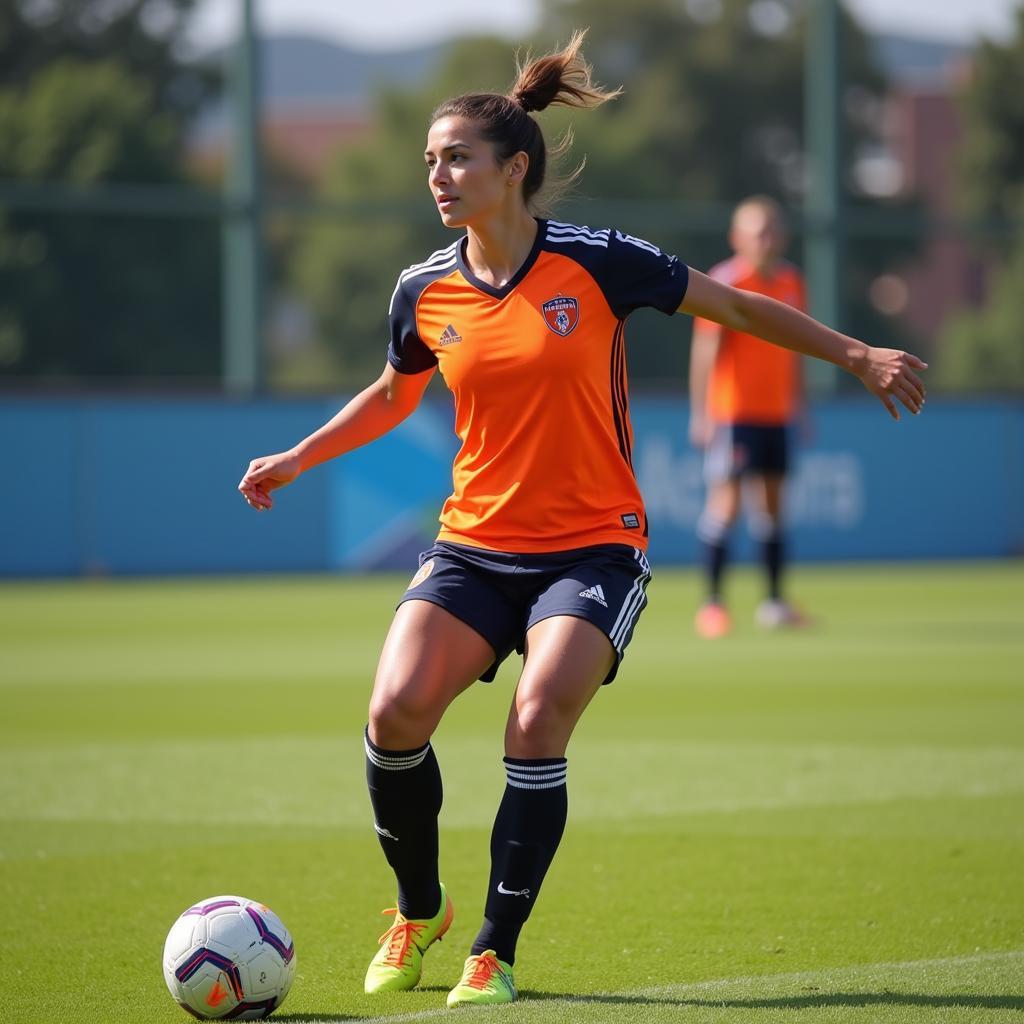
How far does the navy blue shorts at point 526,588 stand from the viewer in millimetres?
4633

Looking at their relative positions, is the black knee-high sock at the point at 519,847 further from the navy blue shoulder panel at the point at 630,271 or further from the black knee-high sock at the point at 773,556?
the black knee-high sock at the point at 773,556

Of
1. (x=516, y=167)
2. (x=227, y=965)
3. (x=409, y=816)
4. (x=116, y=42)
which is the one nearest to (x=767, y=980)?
(x=409, y=816)

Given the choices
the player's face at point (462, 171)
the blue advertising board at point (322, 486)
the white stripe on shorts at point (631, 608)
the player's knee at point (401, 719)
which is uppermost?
the player's face at point (462, 171)

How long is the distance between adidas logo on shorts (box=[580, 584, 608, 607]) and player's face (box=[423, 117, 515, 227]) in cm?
99

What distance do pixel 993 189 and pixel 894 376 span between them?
153 ft

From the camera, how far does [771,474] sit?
1305cm

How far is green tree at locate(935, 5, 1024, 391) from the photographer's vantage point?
45656mm

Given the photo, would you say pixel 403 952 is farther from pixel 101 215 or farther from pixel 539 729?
pixel 101 215

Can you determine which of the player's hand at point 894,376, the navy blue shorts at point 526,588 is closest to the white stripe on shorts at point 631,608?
the navy blue shorts at point 526,588

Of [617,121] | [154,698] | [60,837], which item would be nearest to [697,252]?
[617,121]

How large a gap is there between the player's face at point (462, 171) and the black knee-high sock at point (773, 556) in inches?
329

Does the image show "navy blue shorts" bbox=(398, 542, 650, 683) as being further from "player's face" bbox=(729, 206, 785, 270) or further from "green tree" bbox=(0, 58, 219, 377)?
"green tree" bbox=(0, 58, 219, 377)

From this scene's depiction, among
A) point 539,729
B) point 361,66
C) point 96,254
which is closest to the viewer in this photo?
point 539,729

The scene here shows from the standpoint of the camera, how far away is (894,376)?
4.63 meters
